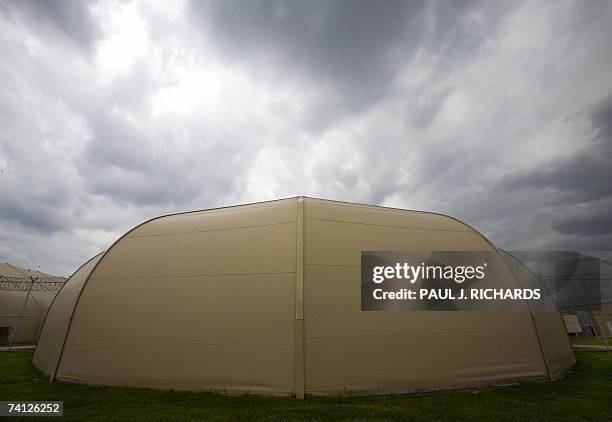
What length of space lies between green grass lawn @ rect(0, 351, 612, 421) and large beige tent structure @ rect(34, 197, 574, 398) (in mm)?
416

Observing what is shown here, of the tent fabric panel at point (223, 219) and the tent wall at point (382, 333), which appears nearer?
the tent wall at point (382, 333)

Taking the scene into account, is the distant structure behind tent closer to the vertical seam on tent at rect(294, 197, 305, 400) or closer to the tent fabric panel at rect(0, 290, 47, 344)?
the tent fabric panel at rect(0, 290, 47, 344)

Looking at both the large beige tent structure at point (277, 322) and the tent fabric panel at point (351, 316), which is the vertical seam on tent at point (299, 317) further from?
the tent fabric panel at point (351, 316)

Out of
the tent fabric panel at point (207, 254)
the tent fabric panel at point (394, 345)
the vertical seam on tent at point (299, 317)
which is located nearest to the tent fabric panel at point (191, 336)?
the vertical seam on tent at point (299, 317)

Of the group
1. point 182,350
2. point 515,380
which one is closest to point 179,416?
point 182,350

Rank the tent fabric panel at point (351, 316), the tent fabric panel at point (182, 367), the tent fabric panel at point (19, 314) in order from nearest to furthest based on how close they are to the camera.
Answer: the tent fabric panel at point (182, 367), the tent fabric panel at point (351, 316), the tent fabric panel at point (19, 314)

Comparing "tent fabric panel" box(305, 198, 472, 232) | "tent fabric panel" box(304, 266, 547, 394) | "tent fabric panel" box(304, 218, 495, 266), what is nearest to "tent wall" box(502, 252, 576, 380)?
"tent fabric panel" box(304, 266, 547, 394)

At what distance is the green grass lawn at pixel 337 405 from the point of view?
6336 mm

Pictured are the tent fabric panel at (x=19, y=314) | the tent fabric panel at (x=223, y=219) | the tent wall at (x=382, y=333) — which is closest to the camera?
the tent wall at (x=382, y=333)

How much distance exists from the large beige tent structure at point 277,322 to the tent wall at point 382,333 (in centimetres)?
3

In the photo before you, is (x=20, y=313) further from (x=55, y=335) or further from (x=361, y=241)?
(x=361, y=241)

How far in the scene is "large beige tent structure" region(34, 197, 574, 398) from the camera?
7.78m

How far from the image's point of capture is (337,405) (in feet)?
22.4

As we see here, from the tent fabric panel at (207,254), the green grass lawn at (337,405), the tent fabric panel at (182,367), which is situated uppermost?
the tent fabric panel at (207,254)
